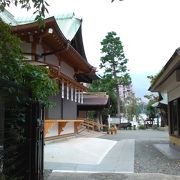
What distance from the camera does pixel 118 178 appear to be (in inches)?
374

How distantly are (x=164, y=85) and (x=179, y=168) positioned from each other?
26.9 feet

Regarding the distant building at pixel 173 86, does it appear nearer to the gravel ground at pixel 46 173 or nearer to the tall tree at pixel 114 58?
the gravel ground at pixel 46 173

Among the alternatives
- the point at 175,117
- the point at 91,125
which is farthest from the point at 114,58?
the point at 175,117

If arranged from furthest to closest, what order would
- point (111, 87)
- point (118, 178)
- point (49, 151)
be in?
1. point (111, 87)
2. point (49, 151)
3. point (118, 178)

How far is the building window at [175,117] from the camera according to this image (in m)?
17.8

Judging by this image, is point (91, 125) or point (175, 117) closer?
point (175, 117)

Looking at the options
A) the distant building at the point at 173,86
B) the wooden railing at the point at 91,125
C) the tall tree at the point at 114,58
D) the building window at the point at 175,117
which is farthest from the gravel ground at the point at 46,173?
the tall tree at the point at 114,58

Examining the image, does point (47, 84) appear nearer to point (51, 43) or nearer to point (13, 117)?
point (13, 117)

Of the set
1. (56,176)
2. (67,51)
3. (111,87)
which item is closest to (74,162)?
(56,176)

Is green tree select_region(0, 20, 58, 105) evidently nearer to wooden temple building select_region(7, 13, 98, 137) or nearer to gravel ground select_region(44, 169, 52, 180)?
gravel ground select_region(44, 169, 52, 180)

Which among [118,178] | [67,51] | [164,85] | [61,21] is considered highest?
[61,21]

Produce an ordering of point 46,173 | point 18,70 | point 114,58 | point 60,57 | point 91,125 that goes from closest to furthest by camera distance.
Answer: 1. point 18,70
2. point 46,173
3. point 60,57
4. point 91,125
5. point 114,58

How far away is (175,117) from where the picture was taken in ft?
62.8

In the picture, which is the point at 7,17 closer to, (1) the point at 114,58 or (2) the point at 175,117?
(2) the point at 175,117
